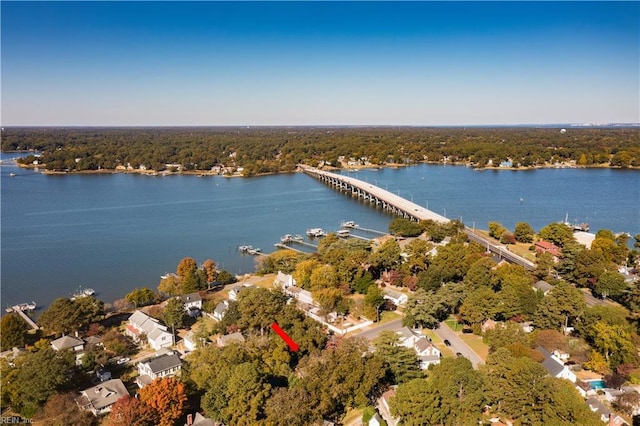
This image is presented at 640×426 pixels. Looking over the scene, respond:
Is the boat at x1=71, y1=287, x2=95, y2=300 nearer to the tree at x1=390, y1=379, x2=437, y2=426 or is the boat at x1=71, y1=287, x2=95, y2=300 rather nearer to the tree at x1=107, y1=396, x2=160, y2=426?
the tree at x1=107, y1=396, x2=160, y2=426

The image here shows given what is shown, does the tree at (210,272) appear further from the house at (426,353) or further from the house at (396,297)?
the house at (426,353)

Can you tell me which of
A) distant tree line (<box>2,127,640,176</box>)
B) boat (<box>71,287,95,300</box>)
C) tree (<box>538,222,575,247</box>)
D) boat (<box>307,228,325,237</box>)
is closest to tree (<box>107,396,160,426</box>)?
boat (<box>71,287,95,300</box>)

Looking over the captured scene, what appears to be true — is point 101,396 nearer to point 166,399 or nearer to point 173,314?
point 166,399

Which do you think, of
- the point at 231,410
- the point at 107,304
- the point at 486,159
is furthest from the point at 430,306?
the point at 486,159

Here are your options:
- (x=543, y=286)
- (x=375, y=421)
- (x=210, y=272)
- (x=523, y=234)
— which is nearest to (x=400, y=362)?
(x=375, y=421)

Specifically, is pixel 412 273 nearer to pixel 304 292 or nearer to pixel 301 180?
pixel 304 292

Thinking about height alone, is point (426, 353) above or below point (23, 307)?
above
